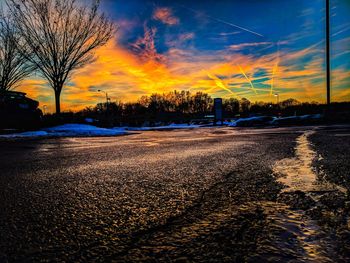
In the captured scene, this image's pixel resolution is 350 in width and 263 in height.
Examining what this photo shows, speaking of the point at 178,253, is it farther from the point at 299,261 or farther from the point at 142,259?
the point at 299,261

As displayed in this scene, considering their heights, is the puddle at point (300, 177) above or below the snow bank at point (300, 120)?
below

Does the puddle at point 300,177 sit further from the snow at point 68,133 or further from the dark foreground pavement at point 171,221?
the snow at point 68,133

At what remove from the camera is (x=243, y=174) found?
319 cm

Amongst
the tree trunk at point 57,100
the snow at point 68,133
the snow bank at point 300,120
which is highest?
the tree trunk at point 57,100

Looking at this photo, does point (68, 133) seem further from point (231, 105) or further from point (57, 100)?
point (231, 105)

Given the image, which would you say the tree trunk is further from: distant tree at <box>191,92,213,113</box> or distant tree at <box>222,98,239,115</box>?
distant tree at <box>222,98,239,115</box>

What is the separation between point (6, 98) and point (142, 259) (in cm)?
2094

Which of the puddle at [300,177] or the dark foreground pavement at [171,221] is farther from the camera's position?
the puddle at [300,177]

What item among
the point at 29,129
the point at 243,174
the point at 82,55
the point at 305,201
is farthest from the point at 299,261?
the point at 82,55

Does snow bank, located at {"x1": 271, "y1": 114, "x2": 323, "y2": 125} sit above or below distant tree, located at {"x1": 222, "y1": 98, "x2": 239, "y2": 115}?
below

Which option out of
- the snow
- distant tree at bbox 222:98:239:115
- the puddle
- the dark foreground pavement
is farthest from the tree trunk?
distant tree at bbox 222:98:239:115

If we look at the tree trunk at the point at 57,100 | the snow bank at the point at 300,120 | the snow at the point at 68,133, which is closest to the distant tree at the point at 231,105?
the snow bank at the point at 300,120

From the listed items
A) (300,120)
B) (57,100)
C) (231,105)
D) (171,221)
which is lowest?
(171,221)

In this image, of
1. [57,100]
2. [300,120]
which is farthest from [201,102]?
[57,100]
